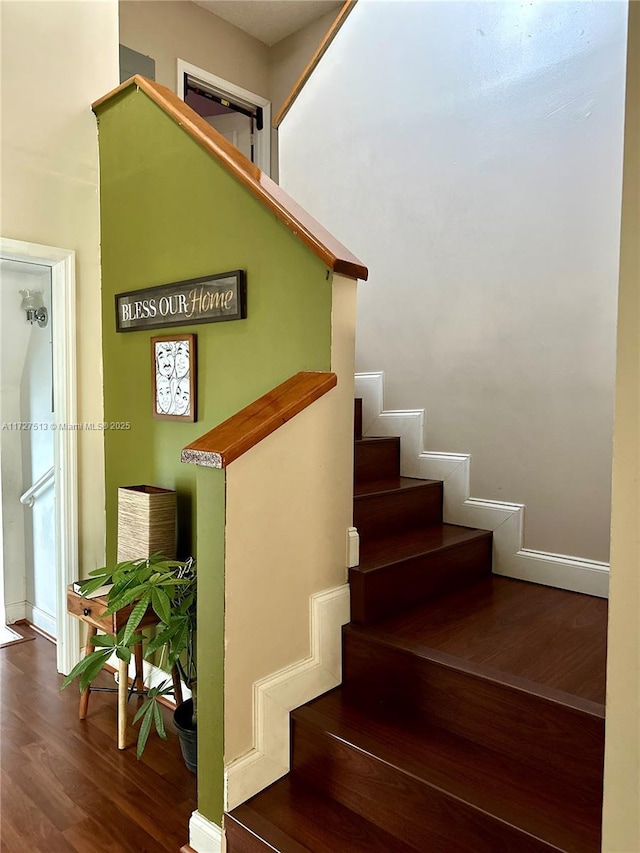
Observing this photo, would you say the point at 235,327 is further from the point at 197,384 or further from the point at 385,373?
the point at 385,373

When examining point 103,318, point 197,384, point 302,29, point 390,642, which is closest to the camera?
point 390,642

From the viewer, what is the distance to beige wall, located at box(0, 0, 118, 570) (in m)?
2.50

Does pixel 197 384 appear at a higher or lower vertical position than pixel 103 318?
lower

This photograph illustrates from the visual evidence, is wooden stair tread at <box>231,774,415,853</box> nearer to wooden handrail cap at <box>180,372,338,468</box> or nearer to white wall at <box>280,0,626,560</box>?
wooden handrail cap at <box>180,372,338,468</box>

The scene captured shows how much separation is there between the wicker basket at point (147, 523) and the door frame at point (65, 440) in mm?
489

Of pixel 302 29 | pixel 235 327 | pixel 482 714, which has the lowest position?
pixel 482 714

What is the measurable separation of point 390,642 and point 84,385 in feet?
6.14

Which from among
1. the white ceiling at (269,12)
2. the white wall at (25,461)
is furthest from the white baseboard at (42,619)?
the white ceiling at (269,12)

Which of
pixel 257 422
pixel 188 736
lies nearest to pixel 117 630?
pixel 188 736

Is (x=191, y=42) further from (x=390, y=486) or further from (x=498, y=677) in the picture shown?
(x=498, y=677)

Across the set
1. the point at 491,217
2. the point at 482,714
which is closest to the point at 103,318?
the point at 491,217

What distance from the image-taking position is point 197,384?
2.27 metres

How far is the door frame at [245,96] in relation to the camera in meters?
4.37

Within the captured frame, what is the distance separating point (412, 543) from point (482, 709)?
0.79 m
